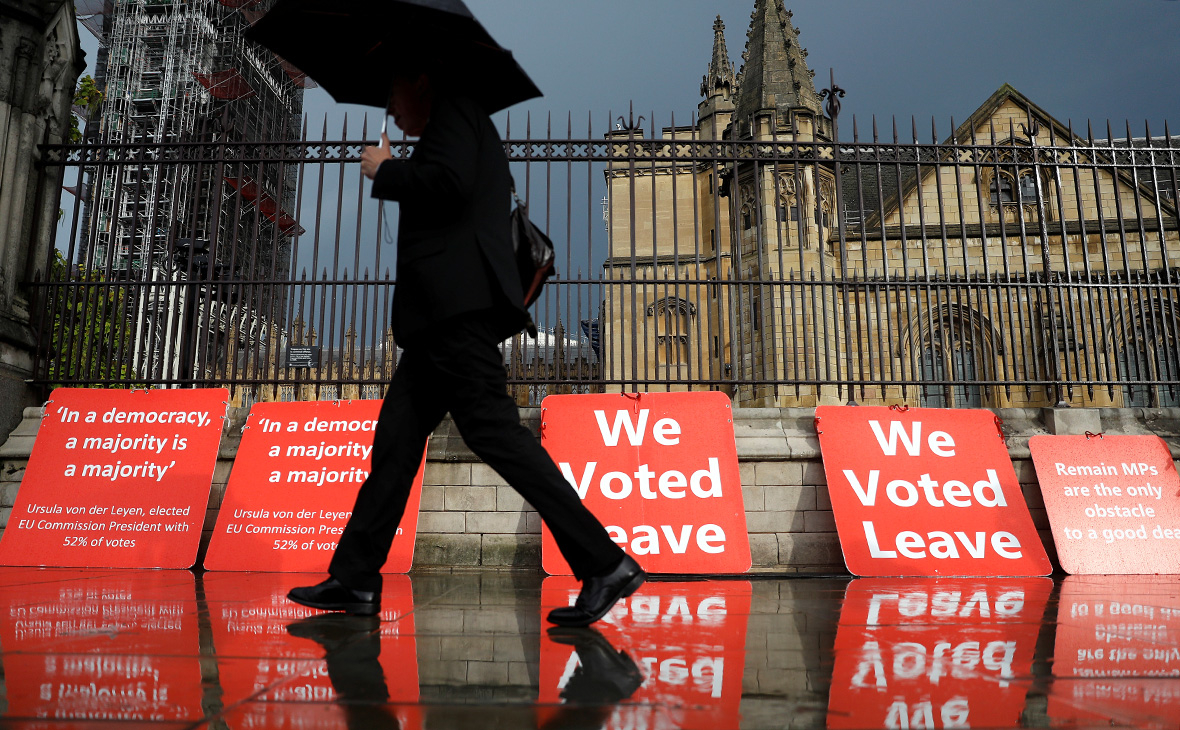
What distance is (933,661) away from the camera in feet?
6.57

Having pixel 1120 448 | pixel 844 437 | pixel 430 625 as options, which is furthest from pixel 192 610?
pixel 1120 448

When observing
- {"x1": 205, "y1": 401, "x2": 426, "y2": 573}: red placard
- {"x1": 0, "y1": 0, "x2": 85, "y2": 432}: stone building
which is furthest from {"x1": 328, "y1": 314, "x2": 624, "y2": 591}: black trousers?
{"x1": 0, "y1": 0, "x2": 85, "y2": 432}: stone building

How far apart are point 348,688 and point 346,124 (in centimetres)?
665

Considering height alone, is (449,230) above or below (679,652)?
above

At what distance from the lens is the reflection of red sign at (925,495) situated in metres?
5.26

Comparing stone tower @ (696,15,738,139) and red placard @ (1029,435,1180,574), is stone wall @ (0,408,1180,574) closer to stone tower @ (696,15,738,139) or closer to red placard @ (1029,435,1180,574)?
red placard @ (1029,435,1180,574)

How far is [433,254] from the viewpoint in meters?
2.75

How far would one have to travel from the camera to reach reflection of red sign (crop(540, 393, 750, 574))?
5.17 meters

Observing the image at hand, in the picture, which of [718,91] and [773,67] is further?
[718,91]

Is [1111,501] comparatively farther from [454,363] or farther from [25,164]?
[25,164]

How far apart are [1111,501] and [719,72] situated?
36.4 m

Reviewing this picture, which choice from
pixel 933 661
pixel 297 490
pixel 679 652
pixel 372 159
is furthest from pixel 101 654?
pixel 297 490

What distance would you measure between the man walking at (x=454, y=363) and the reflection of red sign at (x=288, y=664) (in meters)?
0.26

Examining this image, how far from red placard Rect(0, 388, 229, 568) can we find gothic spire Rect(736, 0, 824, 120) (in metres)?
18.9
